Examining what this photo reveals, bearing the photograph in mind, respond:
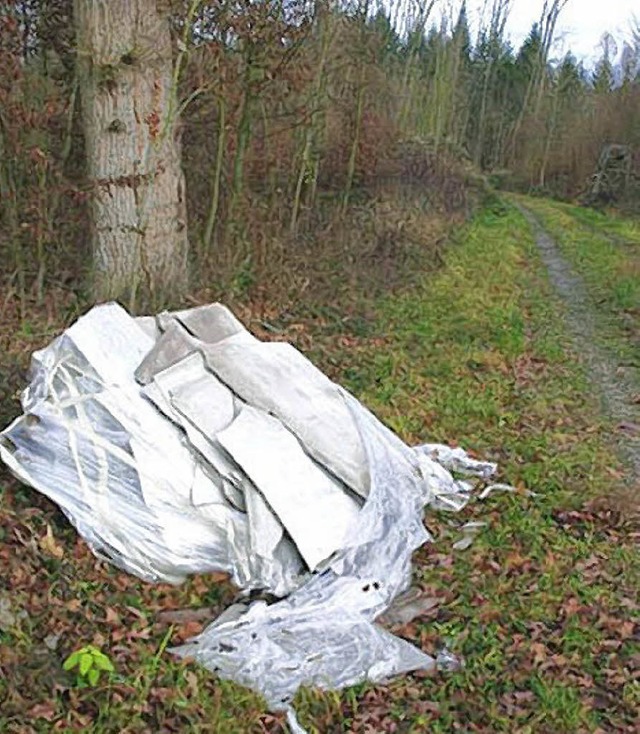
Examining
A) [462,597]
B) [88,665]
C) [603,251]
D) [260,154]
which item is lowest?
[462,597]

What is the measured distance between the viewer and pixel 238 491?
160 inches

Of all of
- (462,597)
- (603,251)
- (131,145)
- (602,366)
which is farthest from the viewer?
(603,251)

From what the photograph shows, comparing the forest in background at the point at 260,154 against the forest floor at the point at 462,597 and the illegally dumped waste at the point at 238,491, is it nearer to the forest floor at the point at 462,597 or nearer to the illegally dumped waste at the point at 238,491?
the forest floor at the point at 462,597

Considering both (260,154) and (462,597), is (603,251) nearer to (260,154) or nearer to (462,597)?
(260,154)

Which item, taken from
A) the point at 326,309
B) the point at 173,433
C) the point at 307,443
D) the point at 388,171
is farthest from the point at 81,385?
the point at 388,171

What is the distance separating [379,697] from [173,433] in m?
1.67

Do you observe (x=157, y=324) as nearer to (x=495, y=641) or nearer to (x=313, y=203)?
(x=495, y=641)

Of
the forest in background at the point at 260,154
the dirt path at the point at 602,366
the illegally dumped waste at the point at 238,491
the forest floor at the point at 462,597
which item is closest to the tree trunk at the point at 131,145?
the forest in background at the point at 260,154

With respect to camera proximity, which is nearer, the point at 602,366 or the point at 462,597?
the point at 462,597

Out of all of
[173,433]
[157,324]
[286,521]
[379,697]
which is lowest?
[379,697]

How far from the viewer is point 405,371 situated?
7309 millimetres

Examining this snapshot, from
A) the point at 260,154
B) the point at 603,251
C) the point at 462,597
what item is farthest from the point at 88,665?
the point at 603,251

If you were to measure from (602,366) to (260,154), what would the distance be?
4.73 m

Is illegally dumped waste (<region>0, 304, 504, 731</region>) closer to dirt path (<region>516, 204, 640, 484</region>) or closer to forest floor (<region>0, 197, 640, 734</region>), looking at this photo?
forest floor (<region>0, 197, 640, 734</region>)
